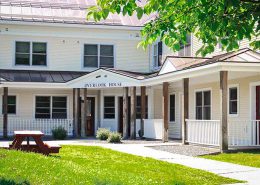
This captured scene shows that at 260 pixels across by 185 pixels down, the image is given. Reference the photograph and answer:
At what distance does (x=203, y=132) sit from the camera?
63.9ft

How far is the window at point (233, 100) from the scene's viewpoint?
2158 cm

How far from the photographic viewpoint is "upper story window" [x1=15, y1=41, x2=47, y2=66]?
29.3m

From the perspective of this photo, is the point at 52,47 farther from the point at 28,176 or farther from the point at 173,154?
the point at 28,176

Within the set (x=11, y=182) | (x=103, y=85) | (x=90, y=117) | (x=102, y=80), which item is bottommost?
(x=11, y=182)

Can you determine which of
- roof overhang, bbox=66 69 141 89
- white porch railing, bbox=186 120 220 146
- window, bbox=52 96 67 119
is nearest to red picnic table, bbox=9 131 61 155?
white porch railing, bbox=186 120 220 146

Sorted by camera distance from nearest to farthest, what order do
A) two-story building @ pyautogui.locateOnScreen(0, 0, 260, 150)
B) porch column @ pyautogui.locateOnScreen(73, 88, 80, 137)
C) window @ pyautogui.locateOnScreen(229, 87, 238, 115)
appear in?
window @ pyautogui.locateOnScreen(229, 87, 238, 115), two-story building @ pyautogui.locateOnScreen(0, 0, 260, 150), porch column @ pyautogui.locateOnScreen(73, 88, 80, 137)

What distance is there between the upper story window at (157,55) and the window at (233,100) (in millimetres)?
8386

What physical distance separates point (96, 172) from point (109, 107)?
1894cm

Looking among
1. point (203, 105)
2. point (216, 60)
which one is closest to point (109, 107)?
point (203, 105)

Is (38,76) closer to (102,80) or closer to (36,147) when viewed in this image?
(102,80)

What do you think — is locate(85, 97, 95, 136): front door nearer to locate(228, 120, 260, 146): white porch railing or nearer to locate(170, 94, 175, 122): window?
locate(170, 94, 175, 122): window

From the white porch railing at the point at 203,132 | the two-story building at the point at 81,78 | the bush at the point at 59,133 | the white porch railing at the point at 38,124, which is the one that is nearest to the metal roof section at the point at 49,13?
the two-story building at the point at 81,78

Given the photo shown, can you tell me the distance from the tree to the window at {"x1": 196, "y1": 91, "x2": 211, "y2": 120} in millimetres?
16006

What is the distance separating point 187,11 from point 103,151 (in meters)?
10.6
